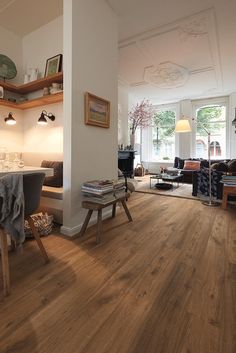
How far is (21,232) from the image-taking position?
4.79 ft

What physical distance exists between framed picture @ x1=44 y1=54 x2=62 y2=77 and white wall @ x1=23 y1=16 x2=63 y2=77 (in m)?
0.14

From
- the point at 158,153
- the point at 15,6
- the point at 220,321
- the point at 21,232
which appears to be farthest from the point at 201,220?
the point at 158,153

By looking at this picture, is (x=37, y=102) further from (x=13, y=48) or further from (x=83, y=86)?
(x=13, y=48)

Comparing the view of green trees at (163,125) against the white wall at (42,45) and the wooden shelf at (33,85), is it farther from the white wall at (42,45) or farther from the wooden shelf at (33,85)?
the wooden shelf at (33,85)

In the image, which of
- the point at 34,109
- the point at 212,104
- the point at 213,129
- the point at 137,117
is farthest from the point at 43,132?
the point at 212,104

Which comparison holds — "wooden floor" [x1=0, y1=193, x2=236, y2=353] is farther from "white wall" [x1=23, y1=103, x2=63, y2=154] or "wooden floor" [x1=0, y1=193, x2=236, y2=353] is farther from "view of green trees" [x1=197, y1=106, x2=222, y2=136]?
"view of green trees" [x1=197, y1=106, x2=222, y2=136]

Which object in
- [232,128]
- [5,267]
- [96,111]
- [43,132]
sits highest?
[232,128]

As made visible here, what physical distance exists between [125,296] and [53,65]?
3.11m

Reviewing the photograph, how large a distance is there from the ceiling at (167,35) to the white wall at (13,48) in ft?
0.32

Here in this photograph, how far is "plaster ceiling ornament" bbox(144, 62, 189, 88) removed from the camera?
4.80 meters

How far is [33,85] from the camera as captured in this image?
3027 millimetres

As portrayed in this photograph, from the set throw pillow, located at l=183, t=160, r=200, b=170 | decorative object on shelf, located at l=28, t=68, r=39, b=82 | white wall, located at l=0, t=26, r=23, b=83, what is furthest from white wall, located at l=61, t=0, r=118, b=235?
throw pillow, located at l=183, t=160, r=200, b=170

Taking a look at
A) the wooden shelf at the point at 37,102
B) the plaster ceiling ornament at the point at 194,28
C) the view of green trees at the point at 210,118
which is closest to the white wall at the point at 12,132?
the wooden shelf at the point at 37,102

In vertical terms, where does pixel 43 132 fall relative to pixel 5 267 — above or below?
above
